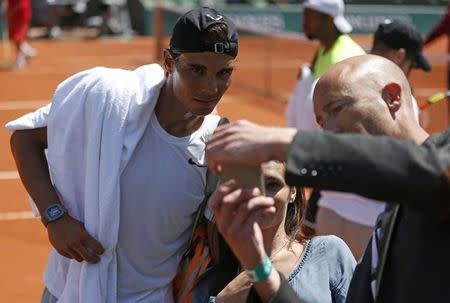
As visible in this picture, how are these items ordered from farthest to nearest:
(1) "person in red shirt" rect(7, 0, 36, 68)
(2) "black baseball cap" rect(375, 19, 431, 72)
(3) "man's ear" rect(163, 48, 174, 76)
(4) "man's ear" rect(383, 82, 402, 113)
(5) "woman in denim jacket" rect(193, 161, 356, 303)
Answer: (1) "person in red shirt" rect(7, 0, 36, 68)
(2) "black baseball cap" rect(375, 19, 431, 72)
(3) "man's ear" rect(163, 48, 174, 76)
(5) "woman in denim jacket" rect(193, 161, 356, 303)
(4) "man's ear" rect(383, 82, 402, 113)

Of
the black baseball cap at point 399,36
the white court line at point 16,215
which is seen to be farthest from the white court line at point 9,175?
the black baseball cap at point 399,36


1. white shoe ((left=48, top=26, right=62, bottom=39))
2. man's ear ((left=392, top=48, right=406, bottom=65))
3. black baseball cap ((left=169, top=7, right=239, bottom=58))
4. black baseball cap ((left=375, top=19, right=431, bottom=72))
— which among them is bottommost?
white shoe ((left=48, top=26, right=62, bottom=39))

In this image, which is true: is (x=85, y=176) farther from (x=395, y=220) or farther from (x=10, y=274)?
(x=10, y=274)

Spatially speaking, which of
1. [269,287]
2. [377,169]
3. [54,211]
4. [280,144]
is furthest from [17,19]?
[377,169]

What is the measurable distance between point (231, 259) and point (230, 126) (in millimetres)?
1689

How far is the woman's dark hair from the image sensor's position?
367 centimetres

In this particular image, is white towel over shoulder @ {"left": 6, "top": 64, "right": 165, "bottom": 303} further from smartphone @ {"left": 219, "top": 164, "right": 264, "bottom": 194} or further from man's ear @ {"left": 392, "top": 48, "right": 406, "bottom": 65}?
man's ear @ {"left": 392, "top": 48, "right": 406, "bottom": 65}

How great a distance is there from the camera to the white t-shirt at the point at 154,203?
3691 millimetres

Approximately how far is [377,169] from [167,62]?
6.58 feet

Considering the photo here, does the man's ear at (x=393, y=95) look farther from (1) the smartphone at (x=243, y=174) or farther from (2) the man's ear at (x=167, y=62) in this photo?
(2) the man's ear at (x=167, y=62)

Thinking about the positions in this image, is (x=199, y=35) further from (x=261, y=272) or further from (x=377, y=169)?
(x=377, y=169)

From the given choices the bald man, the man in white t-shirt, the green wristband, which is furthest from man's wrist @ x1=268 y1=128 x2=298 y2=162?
the man in white t-shirt

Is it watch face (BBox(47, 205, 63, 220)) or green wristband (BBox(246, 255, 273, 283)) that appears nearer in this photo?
green wristband (BBox(246, 255, 273, 283))

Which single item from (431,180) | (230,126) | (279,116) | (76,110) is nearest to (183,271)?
(76,110)
